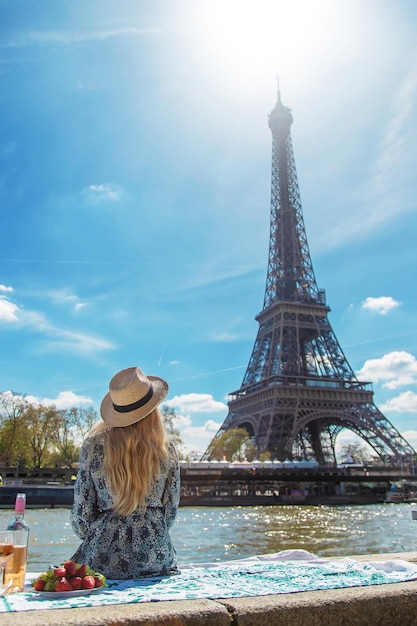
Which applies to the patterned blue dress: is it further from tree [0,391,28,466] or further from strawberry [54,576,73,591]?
tree [0,391,28,466]

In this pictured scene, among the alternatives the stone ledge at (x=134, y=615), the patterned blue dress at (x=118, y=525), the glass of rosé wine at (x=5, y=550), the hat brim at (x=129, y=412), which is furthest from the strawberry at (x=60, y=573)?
the hat brim at (x=129, y=412)

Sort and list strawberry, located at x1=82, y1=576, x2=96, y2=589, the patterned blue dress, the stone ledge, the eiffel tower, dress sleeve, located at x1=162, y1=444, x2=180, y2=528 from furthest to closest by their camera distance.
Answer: the eiffel tower, dress sleeve, located at x1=162, y1=444, x2=180, y2=528, the patterned blue dress, strawberry, located at x1=82, y1=576, x2=96, y2=589, the stone ledge

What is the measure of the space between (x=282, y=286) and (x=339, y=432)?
1858 centimetres

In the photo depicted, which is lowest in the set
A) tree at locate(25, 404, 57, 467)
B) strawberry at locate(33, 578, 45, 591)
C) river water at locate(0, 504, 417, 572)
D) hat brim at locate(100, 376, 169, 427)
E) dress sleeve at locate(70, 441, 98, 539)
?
river water at locate(0, 504, 417, 572)

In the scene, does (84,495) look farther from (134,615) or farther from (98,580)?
(134,615)

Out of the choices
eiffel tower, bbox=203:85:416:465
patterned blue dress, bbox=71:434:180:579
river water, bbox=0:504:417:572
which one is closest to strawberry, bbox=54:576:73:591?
patterned blue dress, bbox=71:434:180:579

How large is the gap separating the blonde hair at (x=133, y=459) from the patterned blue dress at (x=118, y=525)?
64 millimetres

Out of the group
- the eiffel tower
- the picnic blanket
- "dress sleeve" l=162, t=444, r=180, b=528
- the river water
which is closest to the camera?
the picnic blanket

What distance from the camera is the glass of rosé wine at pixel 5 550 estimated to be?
3037 mm

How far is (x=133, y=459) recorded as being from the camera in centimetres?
390

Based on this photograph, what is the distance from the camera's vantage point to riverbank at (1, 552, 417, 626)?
227 cm

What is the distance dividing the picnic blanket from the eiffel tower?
53.0 meters

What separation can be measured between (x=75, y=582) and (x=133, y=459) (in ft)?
3.34

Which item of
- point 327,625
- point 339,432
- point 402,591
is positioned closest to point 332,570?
point 402,591
